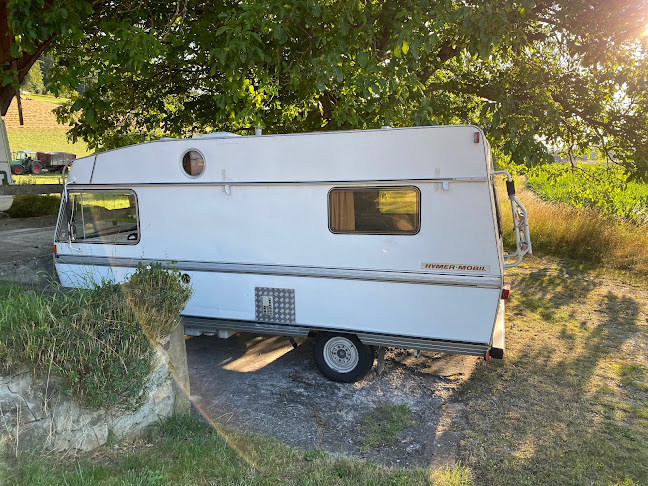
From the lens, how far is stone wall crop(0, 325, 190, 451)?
3.62 meters

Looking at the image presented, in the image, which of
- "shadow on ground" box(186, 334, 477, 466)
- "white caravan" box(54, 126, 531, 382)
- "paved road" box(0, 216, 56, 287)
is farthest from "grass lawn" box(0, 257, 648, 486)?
"paved road" box(0, 216, 56, 287)

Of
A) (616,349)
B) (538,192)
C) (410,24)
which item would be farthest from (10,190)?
(538,192)

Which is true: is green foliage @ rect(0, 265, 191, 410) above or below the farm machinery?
below

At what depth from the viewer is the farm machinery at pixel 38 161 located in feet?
111

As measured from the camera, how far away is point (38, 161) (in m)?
34.8

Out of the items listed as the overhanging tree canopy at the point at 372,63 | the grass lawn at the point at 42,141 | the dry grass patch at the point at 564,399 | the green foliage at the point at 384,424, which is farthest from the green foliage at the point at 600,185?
the grass lawn at the point at 42,141

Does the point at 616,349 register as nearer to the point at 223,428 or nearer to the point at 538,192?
the point at 223,428

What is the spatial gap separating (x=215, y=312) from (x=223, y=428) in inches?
69.5

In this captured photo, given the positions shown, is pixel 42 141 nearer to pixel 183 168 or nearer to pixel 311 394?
pixel 183 168

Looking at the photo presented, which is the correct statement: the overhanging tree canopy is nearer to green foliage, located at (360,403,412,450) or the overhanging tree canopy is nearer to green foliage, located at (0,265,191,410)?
green foliage, located at (0,265,191,410)

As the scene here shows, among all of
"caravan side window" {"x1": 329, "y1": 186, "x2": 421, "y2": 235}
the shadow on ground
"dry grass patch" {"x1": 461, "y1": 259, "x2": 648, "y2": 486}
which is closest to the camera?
"dry grass patch" {"x1": 461, "y1": 259, "x2": 648, "y2": 486}

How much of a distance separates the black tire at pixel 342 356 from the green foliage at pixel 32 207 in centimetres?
1170

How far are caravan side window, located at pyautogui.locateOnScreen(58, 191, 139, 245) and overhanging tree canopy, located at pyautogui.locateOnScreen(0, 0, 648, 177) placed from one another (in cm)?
157

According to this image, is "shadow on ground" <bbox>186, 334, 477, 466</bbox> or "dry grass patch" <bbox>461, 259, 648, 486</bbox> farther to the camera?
"shadow on ground" <bbox>186, 334, 477, 466</bbox>
